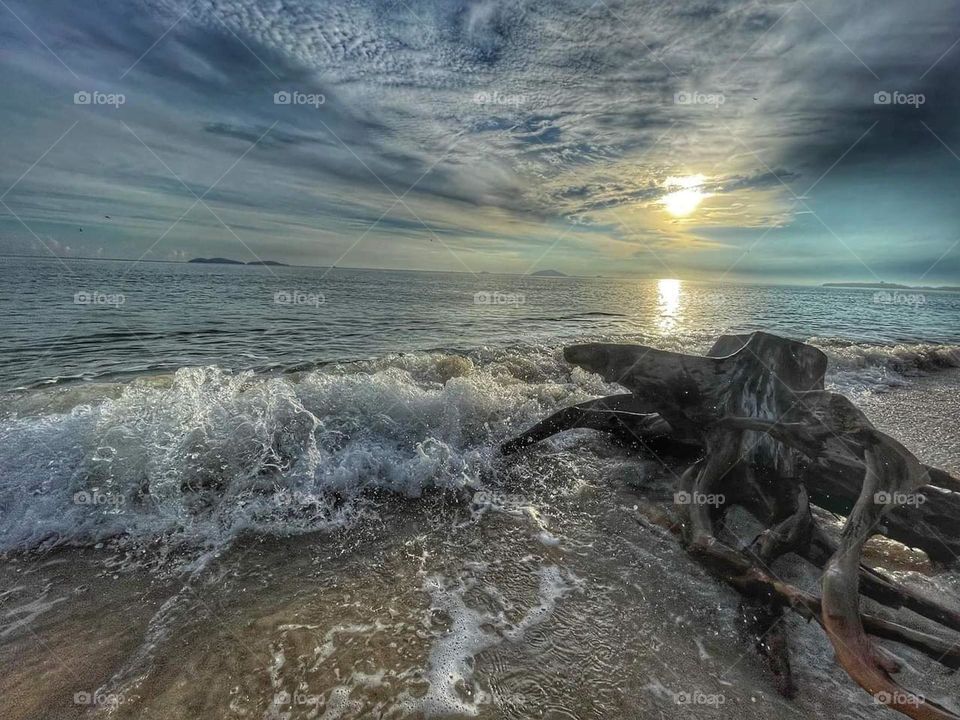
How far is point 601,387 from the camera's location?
34.1 feet

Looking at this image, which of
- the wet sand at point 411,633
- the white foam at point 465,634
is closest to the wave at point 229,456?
the wet sand at point 411,633

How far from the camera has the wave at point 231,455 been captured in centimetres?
453

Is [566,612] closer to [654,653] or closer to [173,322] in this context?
[654,653]

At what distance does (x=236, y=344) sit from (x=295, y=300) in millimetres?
21975

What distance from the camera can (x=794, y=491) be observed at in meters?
4.52
